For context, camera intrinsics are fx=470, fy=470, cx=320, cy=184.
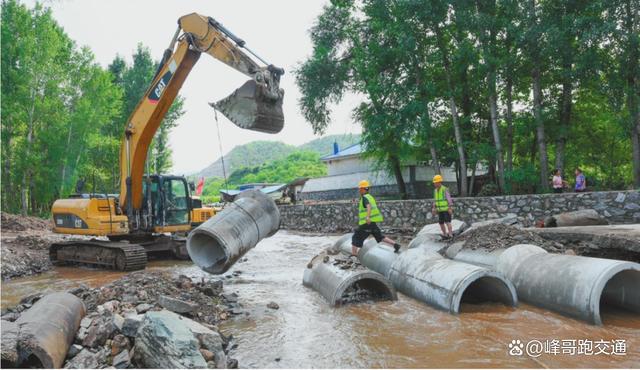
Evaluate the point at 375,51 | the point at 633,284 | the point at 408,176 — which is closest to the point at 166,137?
the point at 408,176

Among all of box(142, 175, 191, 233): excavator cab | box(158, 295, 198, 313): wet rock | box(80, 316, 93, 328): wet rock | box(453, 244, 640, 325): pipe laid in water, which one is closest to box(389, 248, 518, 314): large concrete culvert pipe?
box(453, 244, 640, 325): pipe laid in water

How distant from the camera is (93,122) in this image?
3105 cm

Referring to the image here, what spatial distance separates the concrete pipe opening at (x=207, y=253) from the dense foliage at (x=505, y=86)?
13.2 m

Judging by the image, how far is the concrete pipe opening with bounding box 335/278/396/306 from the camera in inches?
293

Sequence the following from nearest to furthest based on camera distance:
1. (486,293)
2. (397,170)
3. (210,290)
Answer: (486,293) → (210,290) → (397,170)

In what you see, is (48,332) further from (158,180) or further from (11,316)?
(158,180)

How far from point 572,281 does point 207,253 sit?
5.71 m

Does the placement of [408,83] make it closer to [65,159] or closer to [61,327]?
[61,327]

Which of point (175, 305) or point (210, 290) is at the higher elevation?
point (175, 305)

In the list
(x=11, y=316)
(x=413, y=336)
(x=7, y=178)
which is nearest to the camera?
(x=11, y=316)

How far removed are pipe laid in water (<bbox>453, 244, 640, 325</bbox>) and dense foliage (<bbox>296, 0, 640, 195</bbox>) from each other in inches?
405

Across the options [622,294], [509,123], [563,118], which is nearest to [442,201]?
[622,294]

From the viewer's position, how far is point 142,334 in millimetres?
4367

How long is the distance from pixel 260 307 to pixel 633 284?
5.39 meters
